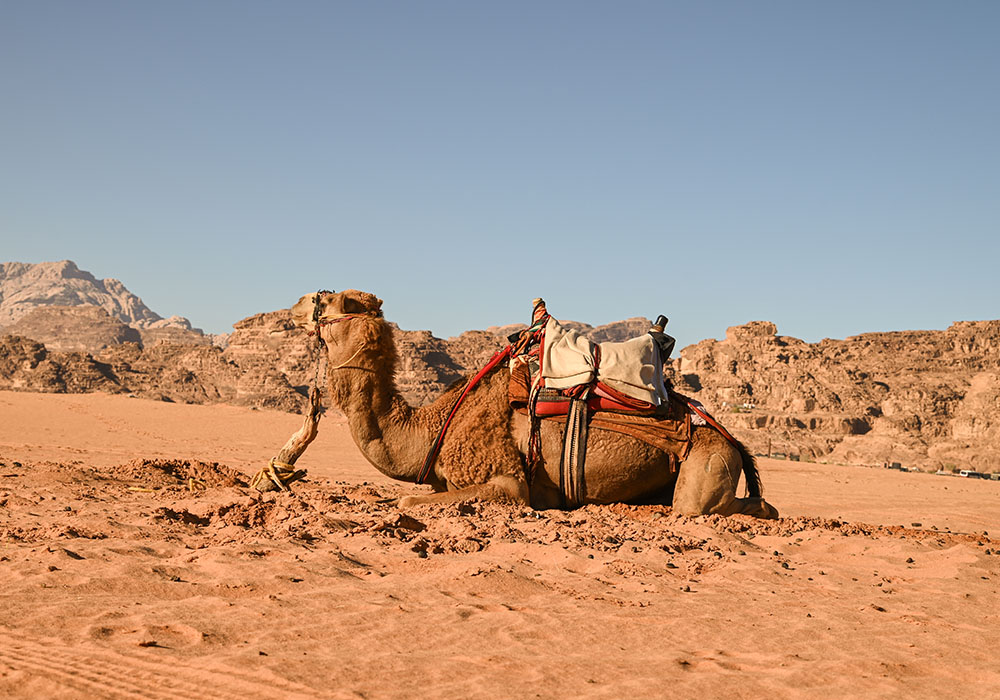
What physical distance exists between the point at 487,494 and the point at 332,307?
201cm

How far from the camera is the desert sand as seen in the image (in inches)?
118

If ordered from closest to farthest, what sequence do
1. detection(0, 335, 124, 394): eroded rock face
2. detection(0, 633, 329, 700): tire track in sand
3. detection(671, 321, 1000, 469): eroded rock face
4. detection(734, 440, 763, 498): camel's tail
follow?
detection(0, 633, 329, 700): tire track in sand
detection(734, 440, 763, 498): camel's tail
detection(671, 321, 1000, 469): eroded rock face
detection(0, 335, 124, 394): eroded rock face

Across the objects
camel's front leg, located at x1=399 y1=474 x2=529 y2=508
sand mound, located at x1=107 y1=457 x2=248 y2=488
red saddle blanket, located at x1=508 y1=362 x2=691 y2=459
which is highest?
red saddle blanket, located at x1=508 y1=362 x2=691 y2=459

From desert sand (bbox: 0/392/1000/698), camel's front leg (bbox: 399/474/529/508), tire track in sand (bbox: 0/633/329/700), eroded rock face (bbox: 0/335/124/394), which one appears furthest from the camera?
eroded rock face (bbox: 0/335/124/394)

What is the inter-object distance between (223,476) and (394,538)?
3940 millimetres

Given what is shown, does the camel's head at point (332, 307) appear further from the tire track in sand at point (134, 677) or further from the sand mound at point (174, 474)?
the tire track in sand at point (134, 677)

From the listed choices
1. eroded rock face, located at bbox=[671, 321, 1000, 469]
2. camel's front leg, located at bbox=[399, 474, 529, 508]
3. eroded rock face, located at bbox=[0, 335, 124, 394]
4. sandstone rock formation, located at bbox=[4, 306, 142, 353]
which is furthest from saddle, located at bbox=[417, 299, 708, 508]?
sandstone rock formation, located at bbox=[4, 306, 142, 353]

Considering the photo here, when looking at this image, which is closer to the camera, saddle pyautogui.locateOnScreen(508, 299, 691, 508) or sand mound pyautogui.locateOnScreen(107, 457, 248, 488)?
saddle pyautogui.locateOnScreen(508, 299, 691, 508)

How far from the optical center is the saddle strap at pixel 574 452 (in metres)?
6.38

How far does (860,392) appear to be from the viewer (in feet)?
135

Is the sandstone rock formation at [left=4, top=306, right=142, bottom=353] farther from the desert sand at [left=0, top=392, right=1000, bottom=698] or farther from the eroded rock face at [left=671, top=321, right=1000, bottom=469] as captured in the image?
the desert sand at [left=0, top=392, right=1000, bottom=698]

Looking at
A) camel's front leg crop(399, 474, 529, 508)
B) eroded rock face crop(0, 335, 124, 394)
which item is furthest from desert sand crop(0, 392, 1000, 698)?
eroded rock face crop(0, 335, 124, 394)

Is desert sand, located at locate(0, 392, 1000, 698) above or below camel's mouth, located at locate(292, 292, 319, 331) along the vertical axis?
below

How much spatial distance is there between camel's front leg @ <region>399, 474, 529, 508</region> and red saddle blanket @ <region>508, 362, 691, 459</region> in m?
0.57
